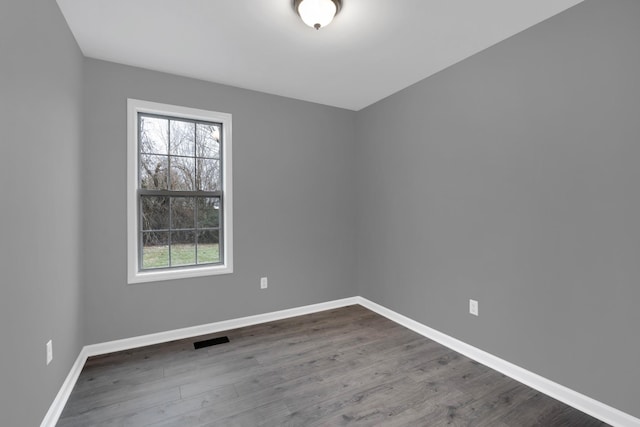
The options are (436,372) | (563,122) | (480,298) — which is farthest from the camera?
(480,298)

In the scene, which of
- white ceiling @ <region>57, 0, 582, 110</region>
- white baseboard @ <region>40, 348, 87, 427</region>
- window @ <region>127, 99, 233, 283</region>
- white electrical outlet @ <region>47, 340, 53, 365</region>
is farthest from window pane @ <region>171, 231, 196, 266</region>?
white ceiling @ <region>57, 0, 582, 110</region>

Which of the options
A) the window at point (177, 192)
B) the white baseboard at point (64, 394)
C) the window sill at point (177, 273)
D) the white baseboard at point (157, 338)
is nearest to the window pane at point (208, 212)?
the window at point (177, 192)

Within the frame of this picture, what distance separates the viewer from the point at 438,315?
9.39ft

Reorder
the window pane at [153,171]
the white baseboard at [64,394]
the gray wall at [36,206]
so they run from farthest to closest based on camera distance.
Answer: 1. the window pane at [153,171]
2. the white baseboard at [64,394]
3. the gray wall at [36,206]

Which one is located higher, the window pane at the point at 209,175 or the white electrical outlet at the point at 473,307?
the window pane at the point at 209,175

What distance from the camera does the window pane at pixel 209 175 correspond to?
10.2ft

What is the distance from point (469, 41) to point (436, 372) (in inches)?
102

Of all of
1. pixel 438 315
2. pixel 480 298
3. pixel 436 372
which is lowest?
pixel 436 372

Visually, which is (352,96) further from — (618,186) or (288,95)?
(618,186)

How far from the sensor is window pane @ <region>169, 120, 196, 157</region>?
2.99 metres

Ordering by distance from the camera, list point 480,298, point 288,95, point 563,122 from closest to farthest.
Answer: point 563,122, point 480,298, point 288,95

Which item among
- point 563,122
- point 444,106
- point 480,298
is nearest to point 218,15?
point 444,106

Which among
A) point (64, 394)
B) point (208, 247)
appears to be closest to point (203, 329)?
point (208, 247)

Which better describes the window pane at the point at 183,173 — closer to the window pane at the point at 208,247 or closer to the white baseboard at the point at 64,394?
the window pane at the point at 208,247
